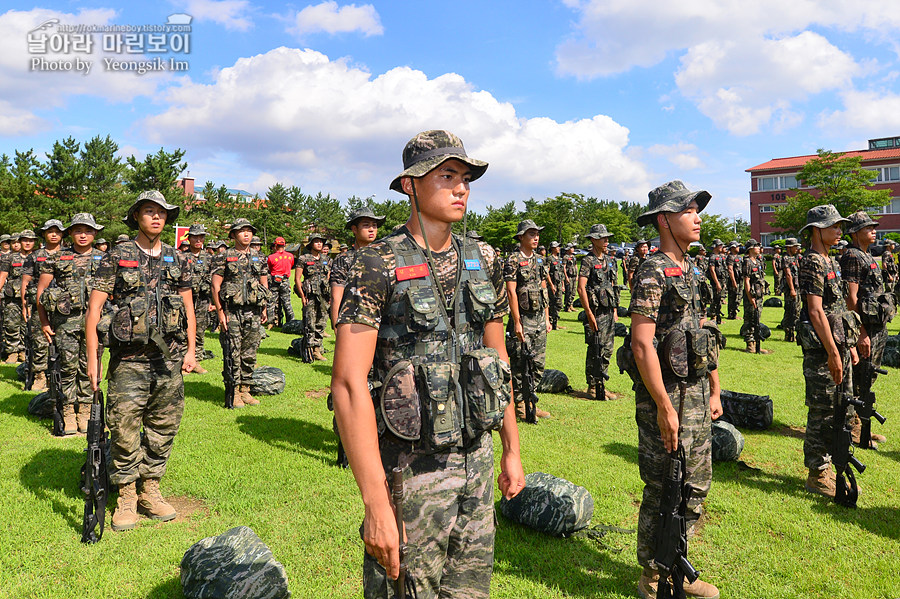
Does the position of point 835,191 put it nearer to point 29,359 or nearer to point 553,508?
point 553,508

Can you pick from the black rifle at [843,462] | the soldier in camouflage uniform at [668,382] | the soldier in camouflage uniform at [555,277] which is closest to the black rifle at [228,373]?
the soldier in camouflage uniform at [668,382]

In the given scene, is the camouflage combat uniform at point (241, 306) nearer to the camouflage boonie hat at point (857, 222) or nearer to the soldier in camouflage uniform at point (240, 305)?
the soldier in camouflage uniform at point (240, 305)

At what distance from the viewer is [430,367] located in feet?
7.49

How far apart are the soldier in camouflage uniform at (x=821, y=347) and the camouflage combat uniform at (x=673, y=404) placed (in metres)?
2.49

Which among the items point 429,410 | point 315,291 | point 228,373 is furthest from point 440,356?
point 315,291

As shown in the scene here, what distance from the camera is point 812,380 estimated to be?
5750 mm

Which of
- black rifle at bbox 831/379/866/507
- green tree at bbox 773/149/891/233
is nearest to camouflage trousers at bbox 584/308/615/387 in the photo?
black rifle at bbox 831/379/866/507

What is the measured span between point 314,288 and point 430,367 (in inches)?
435

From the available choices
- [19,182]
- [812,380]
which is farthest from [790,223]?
[19,182]

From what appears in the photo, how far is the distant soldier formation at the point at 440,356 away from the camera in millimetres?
2254

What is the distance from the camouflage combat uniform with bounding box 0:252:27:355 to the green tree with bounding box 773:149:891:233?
52.7 metres

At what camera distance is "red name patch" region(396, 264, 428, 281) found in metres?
2.31

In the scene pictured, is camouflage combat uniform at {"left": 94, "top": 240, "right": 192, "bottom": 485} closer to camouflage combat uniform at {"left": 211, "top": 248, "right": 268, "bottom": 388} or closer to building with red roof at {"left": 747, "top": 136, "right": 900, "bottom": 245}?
camouflage combat uniform at {"left": 211, "top": 248, "right": 268, "bottom": 388}

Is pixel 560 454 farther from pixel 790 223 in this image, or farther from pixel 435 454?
pixel 790 223
